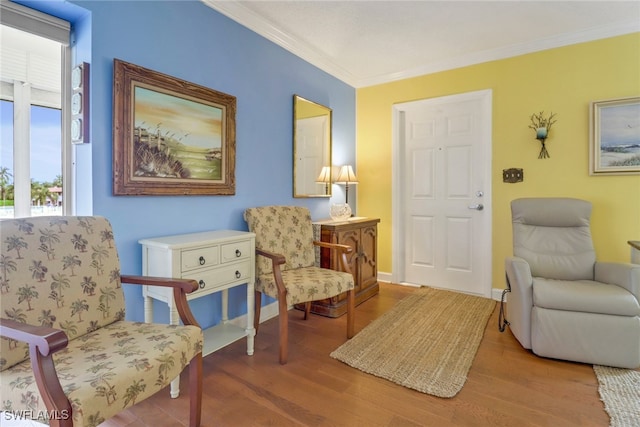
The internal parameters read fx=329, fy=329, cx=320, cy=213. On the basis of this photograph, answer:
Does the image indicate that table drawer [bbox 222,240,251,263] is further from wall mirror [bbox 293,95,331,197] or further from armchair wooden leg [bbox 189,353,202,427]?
wall mirror [bbox 293,95,331,197]

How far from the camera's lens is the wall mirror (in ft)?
10.3

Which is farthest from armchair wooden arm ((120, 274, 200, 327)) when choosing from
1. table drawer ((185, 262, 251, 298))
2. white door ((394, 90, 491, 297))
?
white door ((394, 90, 491, 297))

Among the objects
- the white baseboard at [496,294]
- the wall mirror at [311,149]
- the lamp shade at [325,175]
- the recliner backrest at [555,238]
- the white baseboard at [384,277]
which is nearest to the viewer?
the recliner backrest at [555,238]

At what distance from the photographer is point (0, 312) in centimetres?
117

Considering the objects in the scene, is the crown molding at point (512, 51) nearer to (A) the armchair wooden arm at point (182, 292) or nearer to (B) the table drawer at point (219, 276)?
(B) the table drawer at point (219, 276)

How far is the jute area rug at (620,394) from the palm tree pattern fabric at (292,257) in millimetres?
1531

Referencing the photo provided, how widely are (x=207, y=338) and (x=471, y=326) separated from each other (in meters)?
2.03

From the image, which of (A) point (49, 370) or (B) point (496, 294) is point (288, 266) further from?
(B) point (496, 294)

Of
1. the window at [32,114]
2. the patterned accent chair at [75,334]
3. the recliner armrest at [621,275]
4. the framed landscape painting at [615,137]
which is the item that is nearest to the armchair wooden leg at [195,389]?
the patterned accent chair at [75,334]

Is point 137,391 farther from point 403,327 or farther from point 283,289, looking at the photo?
point 403,327

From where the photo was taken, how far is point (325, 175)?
3523 millimetres

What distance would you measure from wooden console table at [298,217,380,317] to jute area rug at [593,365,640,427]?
1758mm

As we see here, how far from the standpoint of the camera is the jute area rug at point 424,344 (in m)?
1.93

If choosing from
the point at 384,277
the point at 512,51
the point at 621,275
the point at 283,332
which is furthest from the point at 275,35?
the point at 621,275
